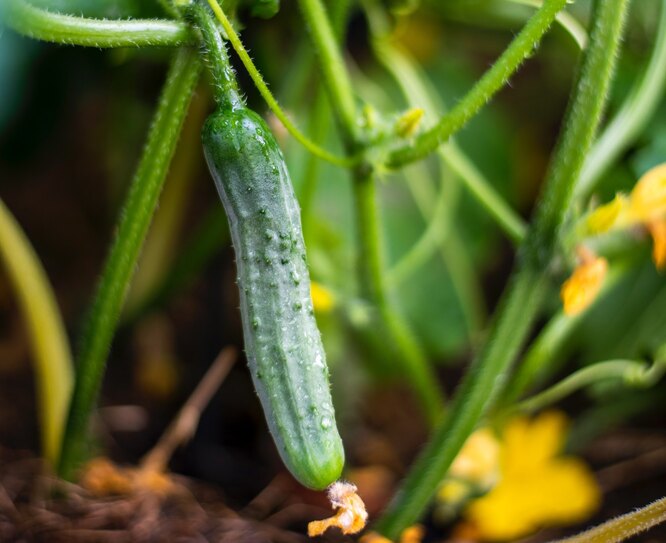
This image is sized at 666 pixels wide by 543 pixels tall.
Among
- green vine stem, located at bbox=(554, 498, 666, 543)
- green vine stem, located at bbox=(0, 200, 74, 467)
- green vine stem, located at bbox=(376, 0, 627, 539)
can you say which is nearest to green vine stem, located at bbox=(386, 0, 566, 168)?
green vine stem, located at bbox=(376, 0, 627, 539)

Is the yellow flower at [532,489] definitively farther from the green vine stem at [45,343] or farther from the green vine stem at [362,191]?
the green vine stem at [45,343]

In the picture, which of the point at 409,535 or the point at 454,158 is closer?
the point at 409,535

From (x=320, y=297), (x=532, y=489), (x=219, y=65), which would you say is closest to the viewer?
(x=219, y=65)

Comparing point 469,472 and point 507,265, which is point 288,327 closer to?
point 469,472

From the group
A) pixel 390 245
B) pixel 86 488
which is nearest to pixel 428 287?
pixel 390 245

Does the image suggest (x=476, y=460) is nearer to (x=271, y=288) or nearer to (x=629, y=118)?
(x=629, y=118)

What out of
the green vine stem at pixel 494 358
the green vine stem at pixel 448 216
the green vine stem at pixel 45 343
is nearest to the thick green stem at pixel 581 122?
the green vine stem at pixel 494 358

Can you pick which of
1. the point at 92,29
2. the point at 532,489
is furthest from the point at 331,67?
the point at 532,489
